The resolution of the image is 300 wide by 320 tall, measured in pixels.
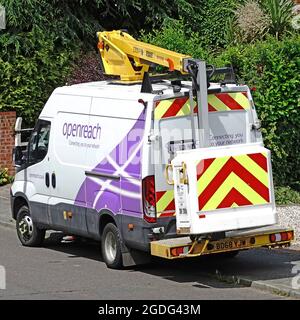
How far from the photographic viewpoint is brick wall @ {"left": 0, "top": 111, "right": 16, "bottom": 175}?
23.3 m

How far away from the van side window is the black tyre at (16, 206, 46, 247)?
3.09 feet

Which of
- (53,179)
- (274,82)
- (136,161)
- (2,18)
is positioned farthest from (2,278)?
(2,18)

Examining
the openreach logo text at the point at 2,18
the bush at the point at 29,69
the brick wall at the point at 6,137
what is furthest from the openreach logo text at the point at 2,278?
the openreach logo text at the point at 2,18

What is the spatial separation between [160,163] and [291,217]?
4909 millimetres

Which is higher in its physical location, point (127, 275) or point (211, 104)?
point (211, 104)

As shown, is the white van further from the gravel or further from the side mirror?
the gravel

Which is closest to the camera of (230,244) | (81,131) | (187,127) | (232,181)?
(232,181)

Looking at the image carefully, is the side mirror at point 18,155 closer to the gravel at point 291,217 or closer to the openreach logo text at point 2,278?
the openreach logo text at point 2,278

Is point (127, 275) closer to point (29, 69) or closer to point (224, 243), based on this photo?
point (224, 243)

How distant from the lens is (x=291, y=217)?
1747 cm

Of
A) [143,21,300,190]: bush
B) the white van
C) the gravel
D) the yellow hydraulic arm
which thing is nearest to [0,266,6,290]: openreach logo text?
the white van

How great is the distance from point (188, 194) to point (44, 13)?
12.0 m

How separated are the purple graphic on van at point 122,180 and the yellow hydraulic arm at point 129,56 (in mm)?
1185
